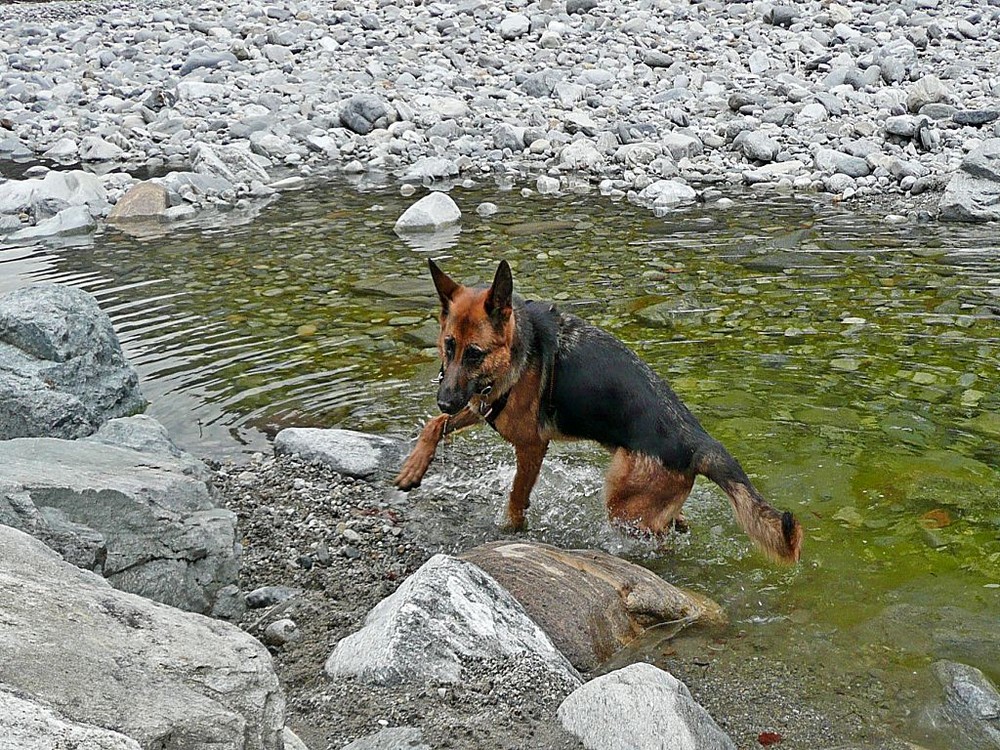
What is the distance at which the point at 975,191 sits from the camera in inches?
480

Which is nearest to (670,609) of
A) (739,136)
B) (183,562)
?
(183,562)

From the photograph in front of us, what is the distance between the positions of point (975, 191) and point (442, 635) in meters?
10.1

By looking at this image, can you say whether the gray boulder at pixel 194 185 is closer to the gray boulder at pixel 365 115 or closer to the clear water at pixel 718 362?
the clear water at pixel 718 362

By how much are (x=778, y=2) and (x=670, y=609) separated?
19.4 metres

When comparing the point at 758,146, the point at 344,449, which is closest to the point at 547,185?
the point at 758,146

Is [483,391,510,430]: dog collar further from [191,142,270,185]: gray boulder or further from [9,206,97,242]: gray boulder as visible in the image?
[191,142,270,185]: gray boulder

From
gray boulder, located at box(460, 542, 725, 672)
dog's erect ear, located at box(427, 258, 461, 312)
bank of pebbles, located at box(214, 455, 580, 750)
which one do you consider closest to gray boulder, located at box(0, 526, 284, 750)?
bank of pebbles, located at box(214, 455, 580, 750)

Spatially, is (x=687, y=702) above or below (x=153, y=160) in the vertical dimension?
above

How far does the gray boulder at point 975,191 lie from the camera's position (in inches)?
471

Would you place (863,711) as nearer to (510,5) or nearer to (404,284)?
(404,284)

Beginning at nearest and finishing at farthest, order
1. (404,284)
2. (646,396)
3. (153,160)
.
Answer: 1. (646,396)
2. (404,284)
3. (153,160)

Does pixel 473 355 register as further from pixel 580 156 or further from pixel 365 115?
pixel 365 115

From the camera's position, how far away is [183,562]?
186 inches

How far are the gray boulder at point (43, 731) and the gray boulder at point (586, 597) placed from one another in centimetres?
263
